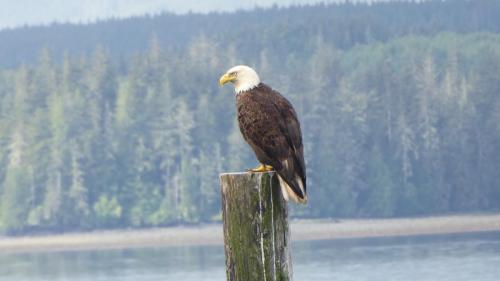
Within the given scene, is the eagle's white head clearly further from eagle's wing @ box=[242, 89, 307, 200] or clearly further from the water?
the water

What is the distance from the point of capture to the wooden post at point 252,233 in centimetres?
1125

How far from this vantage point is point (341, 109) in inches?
5192

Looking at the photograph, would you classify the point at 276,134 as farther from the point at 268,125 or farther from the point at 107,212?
the point at 107,212

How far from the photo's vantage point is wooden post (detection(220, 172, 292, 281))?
1125 cm

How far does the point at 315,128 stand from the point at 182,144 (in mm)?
10053

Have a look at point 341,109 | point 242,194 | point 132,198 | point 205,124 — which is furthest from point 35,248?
point 242,194

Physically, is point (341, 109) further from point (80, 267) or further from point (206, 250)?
point (80, 267)

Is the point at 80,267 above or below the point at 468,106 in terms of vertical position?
below

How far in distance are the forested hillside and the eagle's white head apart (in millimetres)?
101318

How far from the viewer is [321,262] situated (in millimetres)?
85750

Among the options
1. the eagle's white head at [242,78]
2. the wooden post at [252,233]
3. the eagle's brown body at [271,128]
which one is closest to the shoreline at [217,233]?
the eagle's white head at [242,78]

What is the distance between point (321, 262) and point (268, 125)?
240ft

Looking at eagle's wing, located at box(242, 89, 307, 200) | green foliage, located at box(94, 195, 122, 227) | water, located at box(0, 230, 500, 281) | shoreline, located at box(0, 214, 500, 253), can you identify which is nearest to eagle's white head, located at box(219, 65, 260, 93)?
eagle's wing, located at box(242, 89, 307, 200)

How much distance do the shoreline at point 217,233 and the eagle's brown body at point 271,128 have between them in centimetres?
10186
